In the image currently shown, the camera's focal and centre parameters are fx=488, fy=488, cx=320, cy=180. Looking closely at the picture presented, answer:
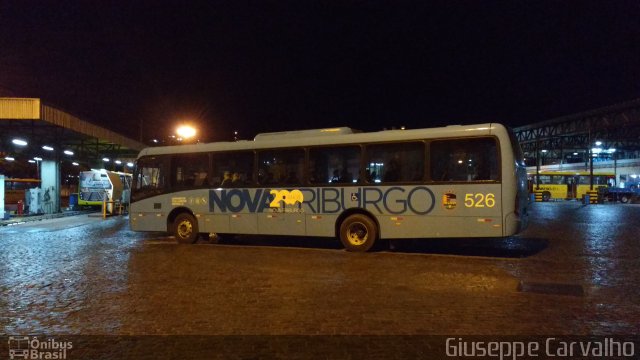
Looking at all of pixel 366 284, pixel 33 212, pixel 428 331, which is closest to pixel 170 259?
pixel 366 284

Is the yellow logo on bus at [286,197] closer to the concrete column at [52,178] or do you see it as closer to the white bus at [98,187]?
the white bus at [98,187]

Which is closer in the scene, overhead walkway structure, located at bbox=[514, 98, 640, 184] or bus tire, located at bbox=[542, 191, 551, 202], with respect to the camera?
overhead walkway structure, located at bbox=[514, 98, 640, 184]

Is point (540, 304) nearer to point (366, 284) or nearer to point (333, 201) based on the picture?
point (366, 284)

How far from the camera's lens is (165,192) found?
569 inches

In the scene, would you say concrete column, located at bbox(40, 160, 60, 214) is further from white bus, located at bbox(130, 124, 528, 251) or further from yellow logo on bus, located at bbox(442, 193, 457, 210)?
yellow logo on bus, located at bbox(442, 193, 457, 210)

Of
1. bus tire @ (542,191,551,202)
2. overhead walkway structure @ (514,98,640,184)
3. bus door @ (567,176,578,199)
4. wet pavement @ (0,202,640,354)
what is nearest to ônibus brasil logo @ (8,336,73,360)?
wet pavement @ (0,202,640,354)

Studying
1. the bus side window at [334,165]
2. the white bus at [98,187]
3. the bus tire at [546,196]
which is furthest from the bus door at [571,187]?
the bus side window at [334,165]

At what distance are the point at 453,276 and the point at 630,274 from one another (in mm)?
3296

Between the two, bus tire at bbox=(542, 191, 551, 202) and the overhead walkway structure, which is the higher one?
the overhead walkway structure

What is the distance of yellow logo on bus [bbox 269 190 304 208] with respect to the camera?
1270 cm

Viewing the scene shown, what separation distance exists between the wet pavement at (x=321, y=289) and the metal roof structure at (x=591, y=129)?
101 ft

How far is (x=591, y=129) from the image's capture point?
42.6 m

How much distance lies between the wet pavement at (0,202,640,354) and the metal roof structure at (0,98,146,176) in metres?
9.87

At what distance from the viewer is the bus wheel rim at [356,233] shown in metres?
12.0
